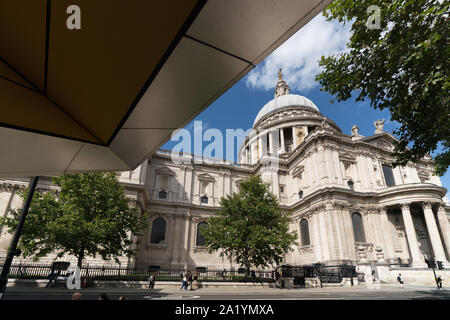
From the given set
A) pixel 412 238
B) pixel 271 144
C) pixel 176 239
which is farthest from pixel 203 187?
pixel 412 238

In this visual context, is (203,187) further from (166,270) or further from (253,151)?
(253,151)

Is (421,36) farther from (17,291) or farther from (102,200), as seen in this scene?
(17,291)

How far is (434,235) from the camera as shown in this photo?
29.9m

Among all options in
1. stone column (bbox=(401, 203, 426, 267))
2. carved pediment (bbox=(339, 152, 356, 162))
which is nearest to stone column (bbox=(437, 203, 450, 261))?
stone column (bbox=(401, 203, 426, 267))

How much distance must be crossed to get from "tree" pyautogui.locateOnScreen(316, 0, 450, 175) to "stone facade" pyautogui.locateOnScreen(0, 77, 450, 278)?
76.8 ft

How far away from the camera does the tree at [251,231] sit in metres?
21.2

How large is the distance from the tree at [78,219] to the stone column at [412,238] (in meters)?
32.1

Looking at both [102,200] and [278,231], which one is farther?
[278,231]

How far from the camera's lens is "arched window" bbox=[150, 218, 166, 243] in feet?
111

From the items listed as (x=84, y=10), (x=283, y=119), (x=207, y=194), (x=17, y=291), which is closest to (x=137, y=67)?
(x=84, y=10)

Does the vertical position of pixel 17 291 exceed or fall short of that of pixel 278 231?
it falls short

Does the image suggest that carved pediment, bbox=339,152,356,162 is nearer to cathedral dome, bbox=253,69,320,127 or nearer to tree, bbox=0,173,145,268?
cathedral dome, bbox=253,69,320,127
